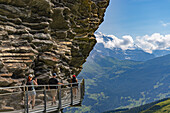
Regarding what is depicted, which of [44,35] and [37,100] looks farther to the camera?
[44,35]

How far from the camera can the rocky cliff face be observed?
779 inches

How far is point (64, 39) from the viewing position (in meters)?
27.1

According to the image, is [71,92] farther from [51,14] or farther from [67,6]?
[67,6]

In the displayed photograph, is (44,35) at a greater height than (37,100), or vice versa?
(44,35)

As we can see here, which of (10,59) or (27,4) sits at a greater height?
(27,4)

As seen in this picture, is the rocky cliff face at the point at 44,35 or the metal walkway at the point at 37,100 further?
the rocky cliff face at the point at 44,35

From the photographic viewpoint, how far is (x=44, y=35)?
23375 millimetres

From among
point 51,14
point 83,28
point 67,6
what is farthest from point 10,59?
point 83,28

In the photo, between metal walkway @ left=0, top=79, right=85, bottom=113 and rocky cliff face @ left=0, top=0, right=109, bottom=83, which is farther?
rocky cliff face @ left=0, top=0, right=109, bottom=83

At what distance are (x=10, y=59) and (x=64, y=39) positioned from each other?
9308 mm

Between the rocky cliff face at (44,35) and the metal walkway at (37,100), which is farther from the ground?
the rocky cliff face at (44,35)

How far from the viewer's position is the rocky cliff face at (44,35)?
19.8 metres

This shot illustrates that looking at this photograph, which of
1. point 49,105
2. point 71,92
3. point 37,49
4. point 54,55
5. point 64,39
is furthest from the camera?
point 64,39

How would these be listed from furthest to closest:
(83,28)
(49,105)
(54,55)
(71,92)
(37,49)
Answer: (83,28) < (54,55) < (37,49) < (71,92) < (49,105)
